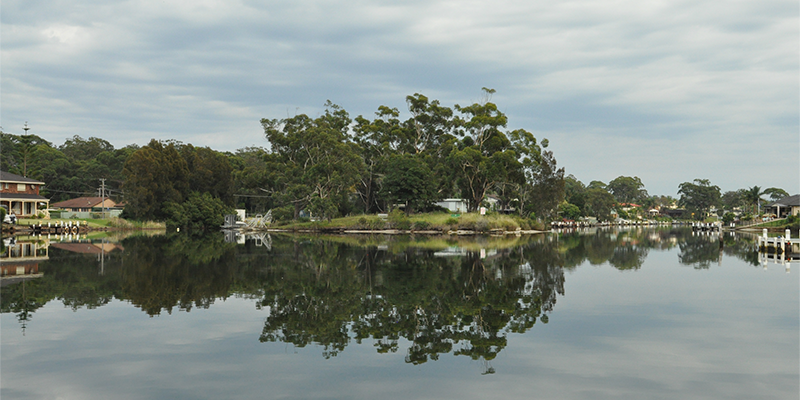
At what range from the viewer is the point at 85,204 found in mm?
79125

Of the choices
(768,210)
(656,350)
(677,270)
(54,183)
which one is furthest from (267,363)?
(768,210)

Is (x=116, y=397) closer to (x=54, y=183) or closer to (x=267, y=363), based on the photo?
(x=267, y=363)

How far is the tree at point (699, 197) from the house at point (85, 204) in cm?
14046

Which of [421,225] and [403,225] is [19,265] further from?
[421,225]

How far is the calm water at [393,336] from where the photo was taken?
21.9 ft

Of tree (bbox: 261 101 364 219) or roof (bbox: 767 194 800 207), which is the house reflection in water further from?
roof (bbox: 767 194 800 207)

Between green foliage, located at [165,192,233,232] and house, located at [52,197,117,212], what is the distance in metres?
18.4

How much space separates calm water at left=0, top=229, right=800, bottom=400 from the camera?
6.67m

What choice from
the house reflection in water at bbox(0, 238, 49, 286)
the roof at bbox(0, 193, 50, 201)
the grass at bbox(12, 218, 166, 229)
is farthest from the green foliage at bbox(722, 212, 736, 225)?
the roof at bbox(0, 193, 50, 201)

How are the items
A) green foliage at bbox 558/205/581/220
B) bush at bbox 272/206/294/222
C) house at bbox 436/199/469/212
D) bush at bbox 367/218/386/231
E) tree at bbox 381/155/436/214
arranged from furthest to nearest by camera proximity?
green foliage at bbox 558/205/581/220, house at bbox 436/199/469/212, bush at bbox 272/206/294/222, tree at bbox 381/155/436/214, bush at bbox 367/218/386/231

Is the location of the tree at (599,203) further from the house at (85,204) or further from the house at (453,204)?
the house at (85,204)

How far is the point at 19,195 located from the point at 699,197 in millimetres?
151627

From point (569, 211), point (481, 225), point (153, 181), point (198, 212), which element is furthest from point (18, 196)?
point (569, 211)

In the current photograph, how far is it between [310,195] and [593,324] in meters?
51.9
